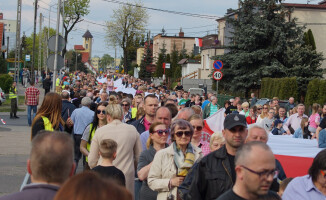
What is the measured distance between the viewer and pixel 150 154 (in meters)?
6.82

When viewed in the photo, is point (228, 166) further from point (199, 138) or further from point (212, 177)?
point (199, 138)

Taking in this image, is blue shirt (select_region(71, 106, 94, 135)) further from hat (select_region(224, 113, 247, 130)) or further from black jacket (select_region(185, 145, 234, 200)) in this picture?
black jacket (select_region(185, 145, 234, 200))

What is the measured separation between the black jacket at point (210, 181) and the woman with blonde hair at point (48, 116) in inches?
139

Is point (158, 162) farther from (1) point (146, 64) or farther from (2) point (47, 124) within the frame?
(1) point (146, 64)

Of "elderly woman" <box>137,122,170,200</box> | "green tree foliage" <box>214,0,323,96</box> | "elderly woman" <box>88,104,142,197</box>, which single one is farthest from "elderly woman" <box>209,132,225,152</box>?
"green tree foliage" <box>214,0,323,96</box>

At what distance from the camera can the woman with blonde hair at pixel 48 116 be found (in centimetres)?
793

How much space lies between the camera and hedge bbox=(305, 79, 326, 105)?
30.2 m

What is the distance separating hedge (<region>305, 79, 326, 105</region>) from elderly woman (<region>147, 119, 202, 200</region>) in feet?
82.5

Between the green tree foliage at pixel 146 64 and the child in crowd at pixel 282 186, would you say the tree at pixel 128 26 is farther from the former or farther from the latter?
the child in crowd at pixel 282 186

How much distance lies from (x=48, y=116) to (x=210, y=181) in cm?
375

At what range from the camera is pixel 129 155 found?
23.8 feet

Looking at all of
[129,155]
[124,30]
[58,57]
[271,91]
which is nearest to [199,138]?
[129,155]

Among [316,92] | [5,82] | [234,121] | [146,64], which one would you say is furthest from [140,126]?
[146,64]

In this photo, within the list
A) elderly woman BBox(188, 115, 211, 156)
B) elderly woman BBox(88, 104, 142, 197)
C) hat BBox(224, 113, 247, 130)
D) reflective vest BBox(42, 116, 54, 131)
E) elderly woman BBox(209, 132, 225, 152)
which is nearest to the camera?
hat BBox(224, 113, 247, 130)
